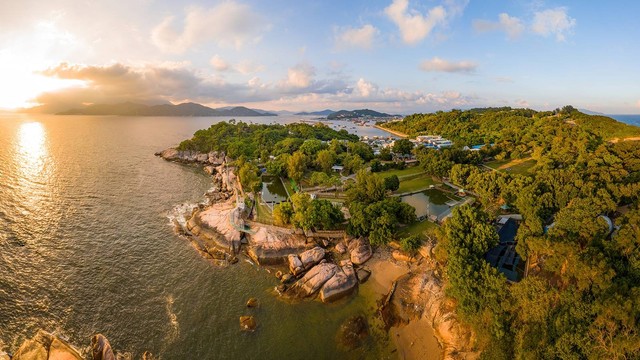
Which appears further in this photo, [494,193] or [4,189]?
[4,189]

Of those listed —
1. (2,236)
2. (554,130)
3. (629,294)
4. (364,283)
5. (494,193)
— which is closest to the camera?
(629,294)

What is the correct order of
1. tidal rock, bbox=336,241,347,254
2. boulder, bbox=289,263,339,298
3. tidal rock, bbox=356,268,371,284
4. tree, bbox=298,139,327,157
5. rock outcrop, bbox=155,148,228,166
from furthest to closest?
rock outcrop, bbox=155,148,228,166 < tree, bbox=298,139,327,157 < tidal rock, bbox=336,241,347,254 < tidal rock, bbox=356,268,371,284 < boulder, bbox=289,263,339,298

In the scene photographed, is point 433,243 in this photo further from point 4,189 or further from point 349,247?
point 4,189

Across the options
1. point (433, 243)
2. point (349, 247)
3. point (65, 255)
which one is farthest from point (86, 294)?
point (433, 243)

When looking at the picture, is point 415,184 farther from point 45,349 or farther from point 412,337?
point 45,349

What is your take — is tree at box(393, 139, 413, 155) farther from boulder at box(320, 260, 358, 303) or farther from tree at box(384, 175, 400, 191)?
boulder at box(320, 260, 358, 303)

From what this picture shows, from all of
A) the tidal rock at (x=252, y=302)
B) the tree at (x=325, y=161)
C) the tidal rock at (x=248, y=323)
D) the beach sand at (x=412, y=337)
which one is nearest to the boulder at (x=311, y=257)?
the beach sand at (x=412, y=337)

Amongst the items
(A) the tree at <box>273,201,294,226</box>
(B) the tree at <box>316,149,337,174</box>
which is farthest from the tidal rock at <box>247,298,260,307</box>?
(B) the tree at <box>316,149,337,174</box>
